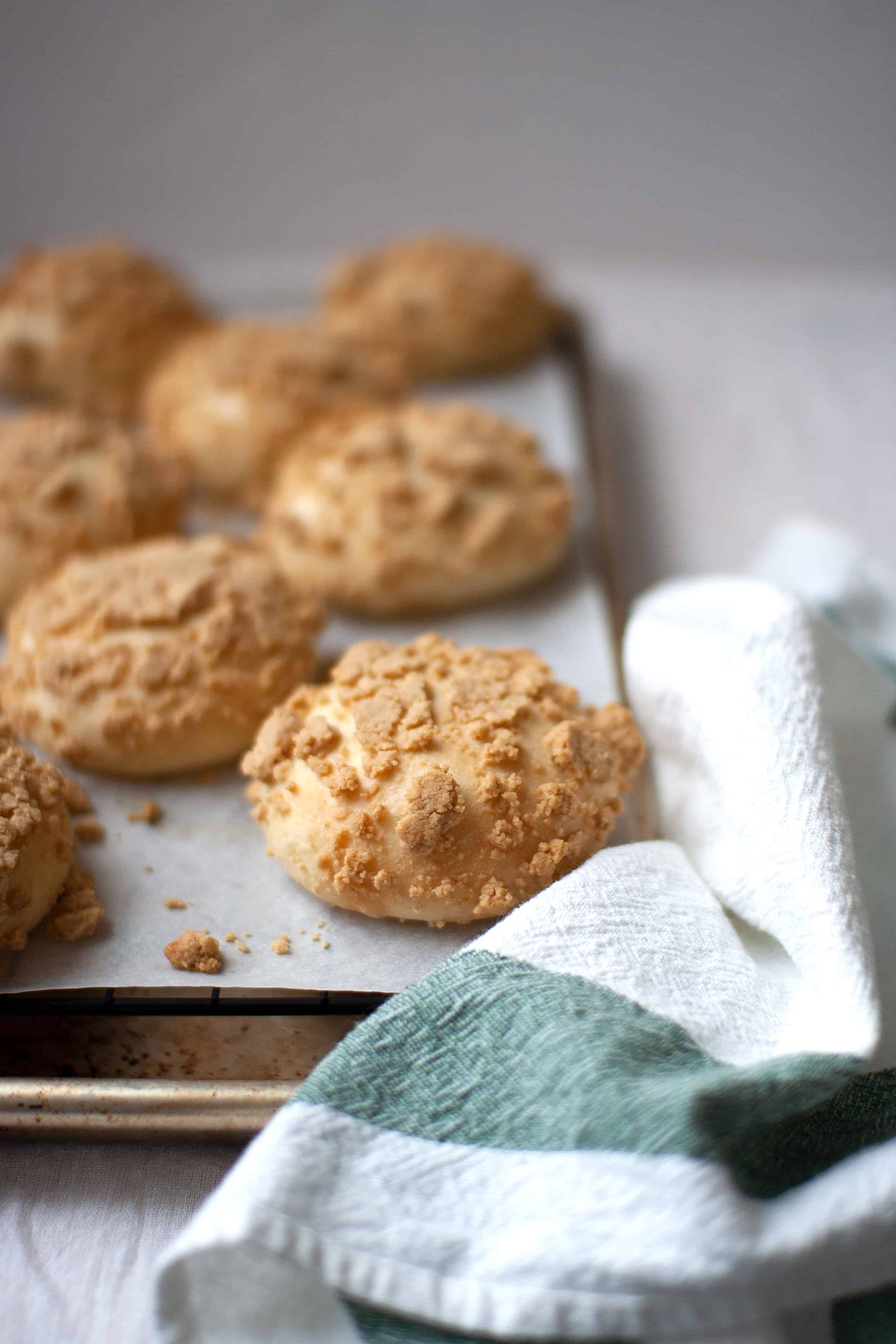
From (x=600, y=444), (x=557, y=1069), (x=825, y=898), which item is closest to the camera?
(x=557, y=1069)

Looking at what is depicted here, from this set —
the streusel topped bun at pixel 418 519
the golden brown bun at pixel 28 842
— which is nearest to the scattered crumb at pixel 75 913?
the golden brown bun at pixel 28 842

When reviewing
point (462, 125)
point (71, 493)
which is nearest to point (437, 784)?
point (71, 493)

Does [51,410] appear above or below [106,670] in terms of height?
above

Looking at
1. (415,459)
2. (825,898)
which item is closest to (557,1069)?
(825,898)

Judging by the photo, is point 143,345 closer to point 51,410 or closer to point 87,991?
point 51,410

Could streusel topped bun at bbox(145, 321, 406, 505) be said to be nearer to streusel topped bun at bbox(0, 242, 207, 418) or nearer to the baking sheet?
streusel topped bun at bbox(0, 242, 207, 418)

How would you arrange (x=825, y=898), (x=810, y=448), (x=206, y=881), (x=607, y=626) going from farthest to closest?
(x=810, y=448), (x=607, y=626), (x=206, y=881), (x=825, y=898)

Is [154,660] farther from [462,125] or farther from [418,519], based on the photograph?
[462,125]

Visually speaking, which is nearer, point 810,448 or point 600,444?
point 600,444
